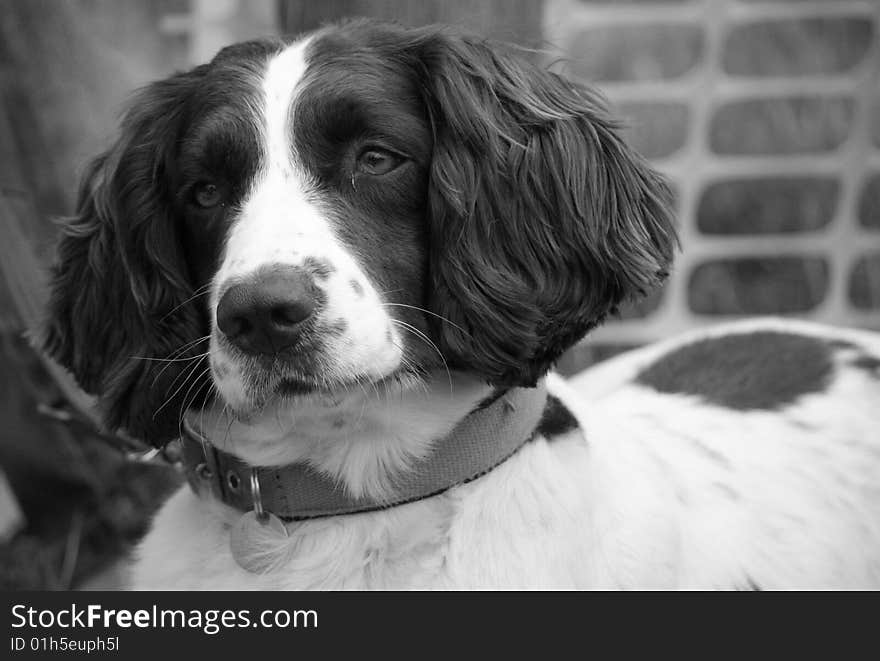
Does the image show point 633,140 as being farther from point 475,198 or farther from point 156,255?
point 156,255

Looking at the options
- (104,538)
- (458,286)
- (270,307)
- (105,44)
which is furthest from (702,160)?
(270,307)

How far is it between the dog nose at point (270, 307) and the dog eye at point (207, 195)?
42 cm

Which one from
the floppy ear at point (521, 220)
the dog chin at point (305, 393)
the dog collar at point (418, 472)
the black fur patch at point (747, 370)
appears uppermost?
the floppy ear at point (521, 220)

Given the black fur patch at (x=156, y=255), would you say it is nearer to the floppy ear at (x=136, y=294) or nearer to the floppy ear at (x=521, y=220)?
the floppy ear at (x=136, y=294)

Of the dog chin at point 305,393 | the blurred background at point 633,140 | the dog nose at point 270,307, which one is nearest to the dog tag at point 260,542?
the dog chin at point 305,393

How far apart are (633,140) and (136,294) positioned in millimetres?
2058

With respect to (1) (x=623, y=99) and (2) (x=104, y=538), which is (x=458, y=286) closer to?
(2) (x=104, y=538)

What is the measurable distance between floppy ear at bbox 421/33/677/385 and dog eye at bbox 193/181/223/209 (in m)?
0.49

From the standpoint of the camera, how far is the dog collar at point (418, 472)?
244cm

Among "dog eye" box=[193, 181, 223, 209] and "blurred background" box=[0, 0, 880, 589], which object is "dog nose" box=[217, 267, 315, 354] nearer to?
"dog eye" box=[193, 181, 223, 209]

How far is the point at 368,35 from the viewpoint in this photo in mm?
2559

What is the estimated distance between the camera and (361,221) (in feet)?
7.69

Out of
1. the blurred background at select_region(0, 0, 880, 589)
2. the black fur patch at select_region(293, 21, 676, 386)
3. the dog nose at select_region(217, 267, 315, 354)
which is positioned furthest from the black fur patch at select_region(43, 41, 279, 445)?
the blurred background at select_region(0, 0, 880, 589)

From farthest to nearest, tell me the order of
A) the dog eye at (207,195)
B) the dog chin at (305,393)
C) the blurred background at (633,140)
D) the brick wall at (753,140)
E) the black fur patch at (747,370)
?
the brick wall at (753,140), the blurred background at (633,140), the black fur patch at (747,370), the dog eye at (207,195), the dog chin at (305,393)
